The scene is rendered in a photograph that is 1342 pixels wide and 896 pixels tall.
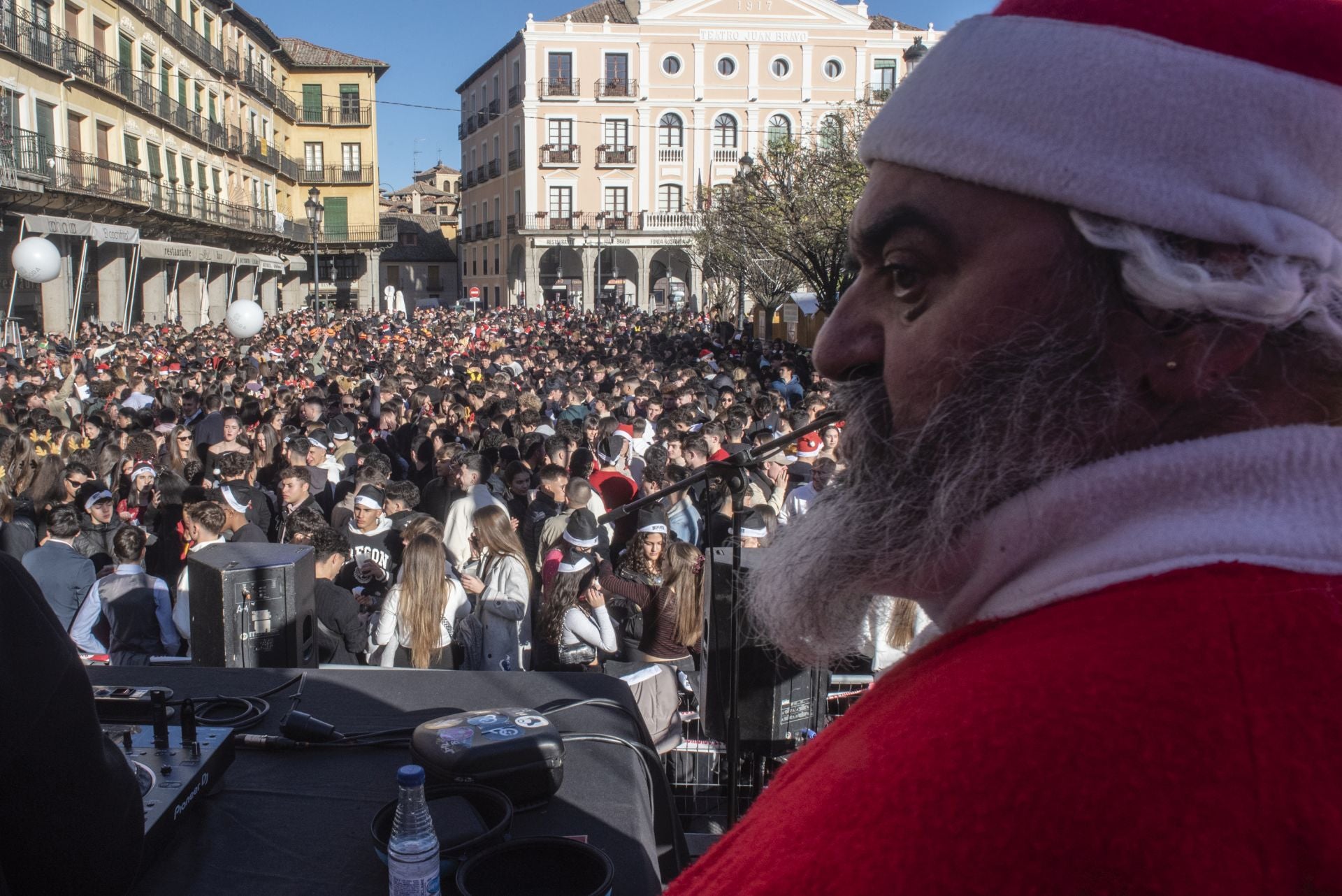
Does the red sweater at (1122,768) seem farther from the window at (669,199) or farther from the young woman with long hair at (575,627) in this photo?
the window at (669,199)

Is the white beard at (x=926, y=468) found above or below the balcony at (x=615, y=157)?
below

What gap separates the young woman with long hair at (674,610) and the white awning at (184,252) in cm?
2681

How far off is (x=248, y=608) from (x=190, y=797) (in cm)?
136

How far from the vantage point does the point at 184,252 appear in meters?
A: 30.7

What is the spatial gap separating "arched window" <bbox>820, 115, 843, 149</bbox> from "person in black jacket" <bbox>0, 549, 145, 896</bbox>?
62.0ft

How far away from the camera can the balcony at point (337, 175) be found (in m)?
51.1

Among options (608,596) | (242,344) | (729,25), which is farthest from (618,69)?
(608,596)

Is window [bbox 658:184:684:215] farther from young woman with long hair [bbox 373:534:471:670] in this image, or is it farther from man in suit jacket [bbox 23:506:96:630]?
young woman with long hair [bbox 373:534:471:670]

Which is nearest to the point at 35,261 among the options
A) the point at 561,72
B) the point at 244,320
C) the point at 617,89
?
the point at 244,320

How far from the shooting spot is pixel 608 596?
18.1ft

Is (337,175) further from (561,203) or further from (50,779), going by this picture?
(50,779)

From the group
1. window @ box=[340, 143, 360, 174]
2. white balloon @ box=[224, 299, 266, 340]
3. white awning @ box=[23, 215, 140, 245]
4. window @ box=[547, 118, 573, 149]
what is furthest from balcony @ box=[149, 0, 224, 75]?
white balloon @ box=[224, 299, 266, 340]

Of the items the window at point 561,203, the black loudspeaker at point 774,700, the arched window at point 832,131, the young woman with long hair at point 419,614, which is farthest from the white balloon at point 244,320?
the window at point 561,203

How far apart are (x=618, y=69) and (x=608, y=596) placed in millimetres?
48058
